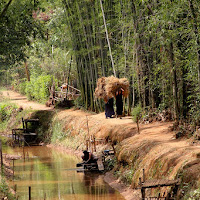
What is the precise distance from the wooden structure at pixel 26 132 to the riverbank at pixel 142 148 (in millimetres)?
2921

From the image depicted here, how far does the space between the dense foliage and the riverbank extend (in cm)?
102

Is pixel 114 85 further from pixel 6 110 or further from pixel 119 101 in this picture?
pixel 6 110

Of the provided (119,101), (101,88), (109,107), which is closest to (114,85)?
(119,101)

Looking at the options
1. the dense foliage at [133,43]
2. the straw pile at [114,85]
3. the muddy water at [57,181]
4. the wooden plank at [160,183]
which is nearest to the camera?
the wooden plank at [160,183]

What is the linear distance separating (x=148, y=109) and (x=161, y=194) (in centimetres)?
718

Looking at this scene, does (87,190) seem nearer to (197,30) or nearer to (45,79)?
(197,30)

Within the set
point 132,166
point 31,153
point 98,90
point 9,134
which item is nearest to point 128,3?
point 98,90

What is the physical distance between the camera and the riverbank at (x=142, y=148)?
819 cm

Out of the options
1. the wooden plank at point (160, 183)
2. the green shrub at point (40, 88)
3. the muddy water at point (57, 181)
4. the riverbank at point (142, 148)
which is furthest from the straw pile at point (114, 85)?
the green shrub at point (40, 88)

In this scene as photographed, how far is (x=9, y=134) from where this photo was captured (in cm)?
2578

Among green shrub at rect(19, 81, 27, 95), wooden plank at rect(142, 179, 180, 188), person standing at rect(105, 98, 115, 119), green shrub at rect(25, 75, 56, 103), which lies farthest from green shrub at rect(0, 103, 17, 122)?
wooden plank at rect(142, 179, 180, 188)

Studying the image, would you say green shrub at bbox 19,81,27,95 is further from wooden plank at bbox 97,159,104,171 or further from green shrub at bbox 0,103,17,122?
wooden plank at bbox 97,159,104,171

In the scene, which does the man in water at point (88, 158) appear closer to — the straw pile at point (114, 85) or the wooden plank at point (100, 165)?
the wooden plank at point (100, 165)

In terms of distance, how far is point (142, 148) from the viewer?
11.5m
